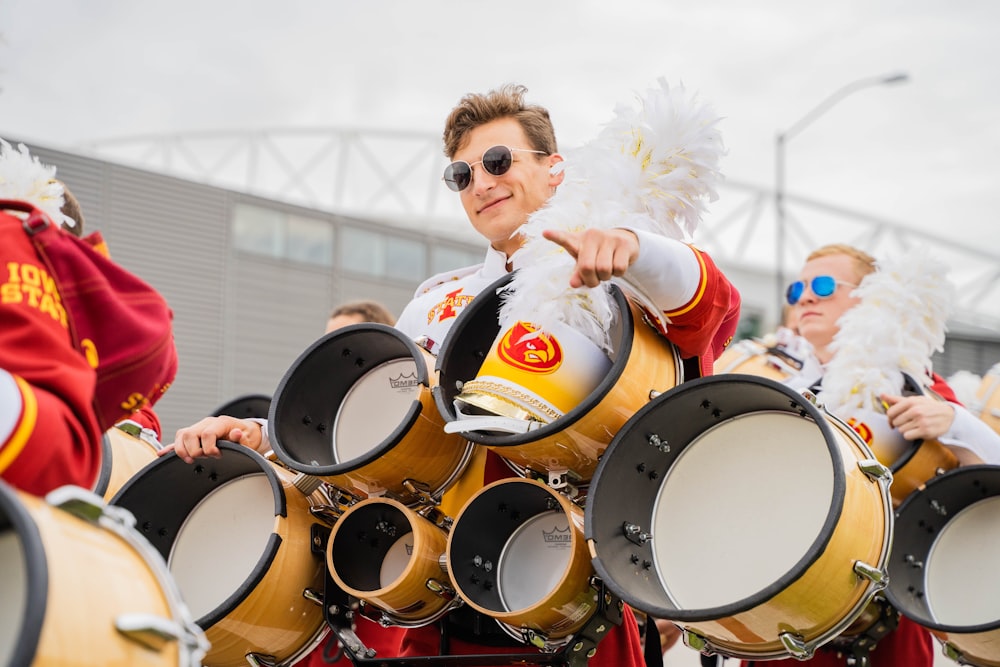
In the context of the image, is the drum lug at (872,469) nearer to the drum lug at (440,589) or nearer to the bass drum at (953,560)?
the bass drum at (953,560)

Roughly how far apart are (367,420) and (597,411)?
91 centimetres

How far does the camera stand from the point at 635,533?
2.39m

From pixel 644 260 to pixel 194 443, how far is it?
1.47 m

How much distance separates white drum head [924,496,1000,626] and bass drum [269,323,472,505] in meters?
1.61

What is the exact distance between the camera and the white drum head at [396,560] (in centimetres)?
283

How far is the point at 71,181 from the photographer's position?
49.5 ft

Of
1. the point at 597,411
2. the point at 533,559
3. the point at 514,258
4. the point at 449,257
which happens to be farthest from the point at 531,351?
the point at 449,257

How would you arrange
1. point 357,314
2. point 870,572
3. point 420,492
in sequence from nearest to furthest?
point 870,572 → point 420,492 → point 357,314

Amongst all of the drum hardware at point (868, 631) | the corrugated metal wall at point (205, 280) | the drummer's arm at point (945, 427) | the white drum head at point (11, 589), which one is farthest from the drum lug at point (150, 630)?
the corrugated metal wall at point (205, 280)

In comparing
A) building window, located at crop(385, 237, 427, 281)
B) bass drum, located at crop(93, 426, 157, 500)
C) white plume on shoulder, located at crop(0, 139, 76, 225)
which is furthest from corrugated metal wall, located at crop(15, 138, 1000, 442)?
white plume on shoulder, located at crop(0, 139, 76, 225)

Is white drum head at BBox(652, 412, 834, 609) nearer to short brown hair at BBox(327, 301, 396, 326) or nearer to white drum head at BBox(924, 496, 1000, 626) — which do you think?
white drum head at BBox(924, 496, 1000, 626)

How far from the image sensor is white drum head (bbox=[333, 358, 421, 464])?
2.91 m

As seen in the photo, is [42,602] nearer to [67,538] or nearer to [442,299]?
[67,538]

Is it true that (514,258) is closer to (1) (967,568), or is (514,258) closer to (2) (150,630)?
(2) (150,630)
